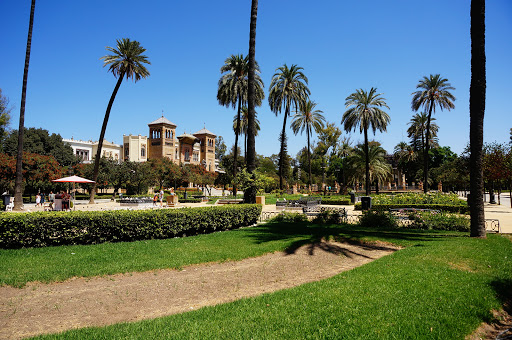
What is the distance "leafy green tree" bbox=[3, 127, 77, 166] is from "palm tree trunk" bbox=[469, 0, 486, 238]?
57.4m

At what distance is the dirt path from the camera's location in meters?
5.14

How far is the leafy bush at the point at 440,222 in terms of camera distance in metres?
14.1

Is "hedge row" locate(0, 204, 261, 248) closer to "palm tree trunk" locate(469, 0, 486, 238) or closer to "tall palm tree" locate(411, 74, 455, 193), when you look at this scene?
"palm tree trunk" locate(469, 0, 486, 238)

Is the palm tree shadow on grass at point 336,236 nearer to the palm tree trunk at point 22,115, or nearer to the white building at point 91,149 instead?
the palm tree trunk at point 22,115

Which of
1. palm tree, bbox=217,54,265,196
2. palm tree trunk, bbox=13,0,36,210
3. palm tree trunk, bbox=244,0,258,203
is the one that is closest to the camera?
palm tree trunk, bbox=244,0,258,203

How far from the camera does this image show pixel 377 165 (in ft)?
140

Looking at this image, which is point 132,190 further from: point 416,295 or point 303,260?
point 416,295

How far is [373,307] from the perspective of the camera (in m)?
4.98

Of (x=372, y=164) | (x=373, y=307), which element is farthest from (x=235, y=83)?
(x=373, y=307)

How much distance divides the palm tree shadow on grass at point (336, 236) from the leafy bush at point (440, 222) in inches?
63.3

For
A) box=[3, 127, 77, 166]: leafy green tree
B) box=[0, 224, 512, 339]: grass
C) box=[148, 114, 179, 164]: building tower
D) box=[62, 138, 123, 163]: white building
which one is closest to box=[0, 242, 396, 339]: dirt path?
box=[0, 224, 512, 339]: grass

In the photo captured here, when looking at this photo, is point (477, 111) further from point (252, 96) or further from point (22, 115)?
point (22, 115)

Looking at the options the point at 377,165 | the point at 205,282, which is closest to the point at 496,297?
the point at 205,282

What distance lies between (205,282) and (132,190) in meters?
50.1
